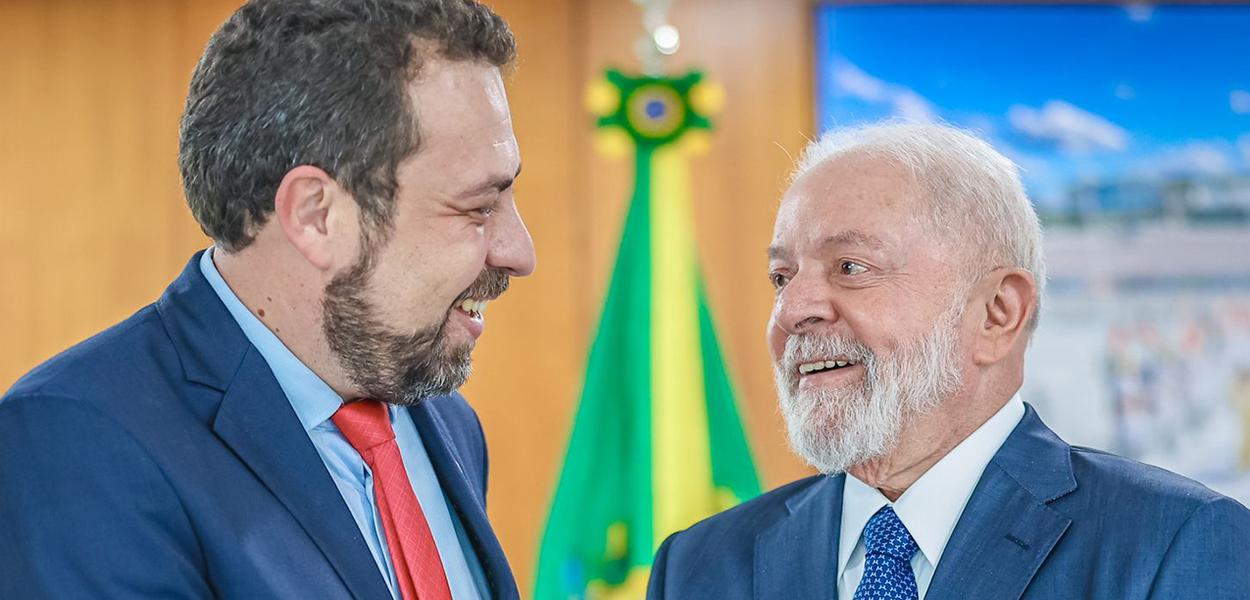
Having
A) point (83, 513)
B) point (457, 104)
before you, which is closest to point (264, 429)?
point (83, 513)

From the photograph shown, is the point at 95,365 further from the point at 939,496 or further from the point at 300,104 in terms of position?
the point at 939,496

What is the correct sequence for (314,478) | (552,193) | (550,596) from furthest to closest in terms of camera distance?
(552,193), (550,596), (314,478)

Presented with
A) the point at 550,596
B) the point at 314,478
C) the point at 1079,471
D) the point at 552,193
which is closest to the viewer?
the point at 314,478

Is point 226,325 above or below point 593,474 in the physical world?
above

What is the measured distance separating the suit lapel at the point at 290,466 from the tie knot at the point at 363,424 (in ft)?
0.39

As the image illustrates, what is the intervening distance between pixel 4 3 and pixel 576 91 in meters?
2.01

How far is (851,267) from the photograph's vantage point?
1.99 metres

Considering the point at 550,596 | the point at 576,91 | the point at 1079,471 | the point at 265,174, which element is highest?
the point at 576,91

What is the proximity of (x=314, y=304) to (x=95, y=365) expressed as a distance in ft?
0.96

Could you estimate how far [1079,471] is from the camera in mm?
1921

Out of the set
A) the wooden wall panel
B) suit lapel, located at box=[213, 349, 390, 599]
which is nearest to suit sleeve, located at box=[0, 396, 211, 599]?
suit lapel, located at box=[213, 349, 390, 599]

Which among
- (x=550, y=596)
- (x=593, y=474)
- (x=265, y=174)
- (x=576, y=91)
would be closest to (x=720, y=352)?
(x=593, y=474)

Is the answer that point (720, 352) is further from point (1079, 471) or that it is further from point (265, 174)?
point (265, 174)

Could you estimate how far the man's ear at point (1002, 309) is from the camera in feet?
6.54
